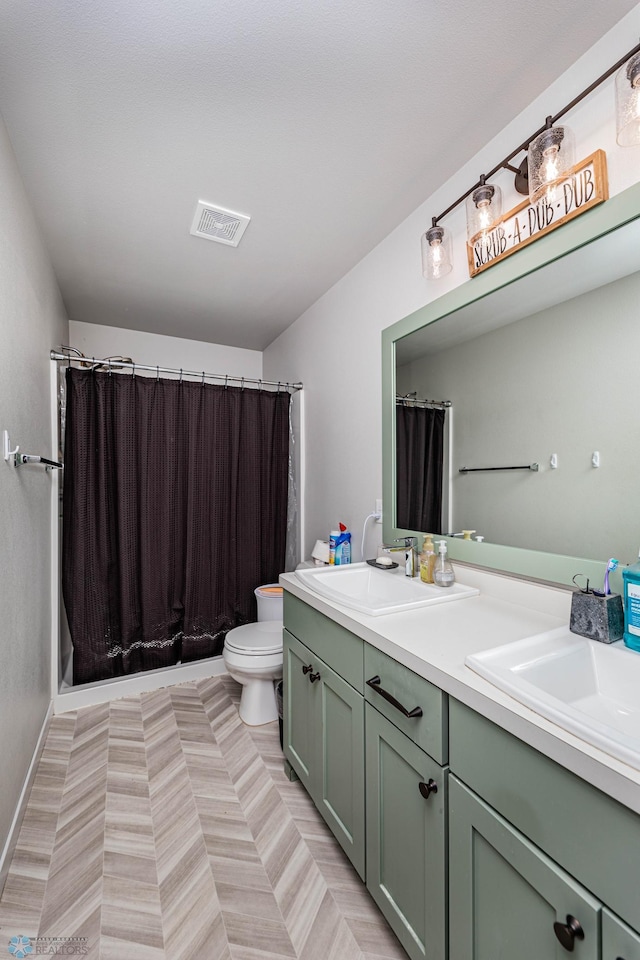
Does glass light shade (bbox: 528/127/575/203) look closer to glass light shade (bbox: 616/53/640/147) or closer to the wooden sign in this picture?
the wooden sign

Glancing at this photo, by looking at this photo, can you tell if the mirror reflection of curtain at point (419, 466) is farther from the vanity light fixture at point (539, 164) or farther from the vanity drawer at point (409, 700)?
the vanity drawer at point (409, 700)

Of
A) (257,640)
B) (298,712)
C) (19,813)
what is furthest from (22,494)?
(298,712)

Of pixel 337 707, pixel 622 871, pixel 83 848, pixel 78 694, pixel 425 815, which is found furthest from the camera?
pixel 78 694

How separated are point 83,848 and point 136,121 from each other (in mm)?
2376

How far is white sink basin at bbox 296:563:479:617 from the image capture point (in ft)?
4.15

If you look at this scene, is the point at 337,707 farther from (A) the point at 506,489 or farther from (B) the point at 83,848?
(B) the point at 83,848

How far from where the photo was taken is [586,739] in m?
0.61

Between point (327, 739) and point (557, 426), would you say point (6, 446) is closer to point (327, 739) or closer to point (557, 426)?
point (327, 739)

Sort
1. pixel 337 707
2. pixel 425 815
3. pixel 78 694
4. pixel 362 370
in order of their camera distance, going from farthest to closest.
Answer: pixel 78 694 → pixel 362 370 → pixel 337 707 → pixel 425 815

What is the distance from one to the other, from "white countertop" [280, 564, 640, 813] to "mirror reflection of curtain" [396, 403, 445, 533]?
262 mm

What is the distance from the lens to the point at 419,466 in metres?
1.71

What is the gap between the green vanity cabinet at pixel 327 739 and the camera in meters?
1.19

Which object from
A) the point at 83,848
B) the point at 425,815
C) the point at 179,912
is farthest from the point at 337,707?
the point at 83,848

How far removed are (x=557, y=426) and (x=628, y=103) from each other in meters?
0.73
